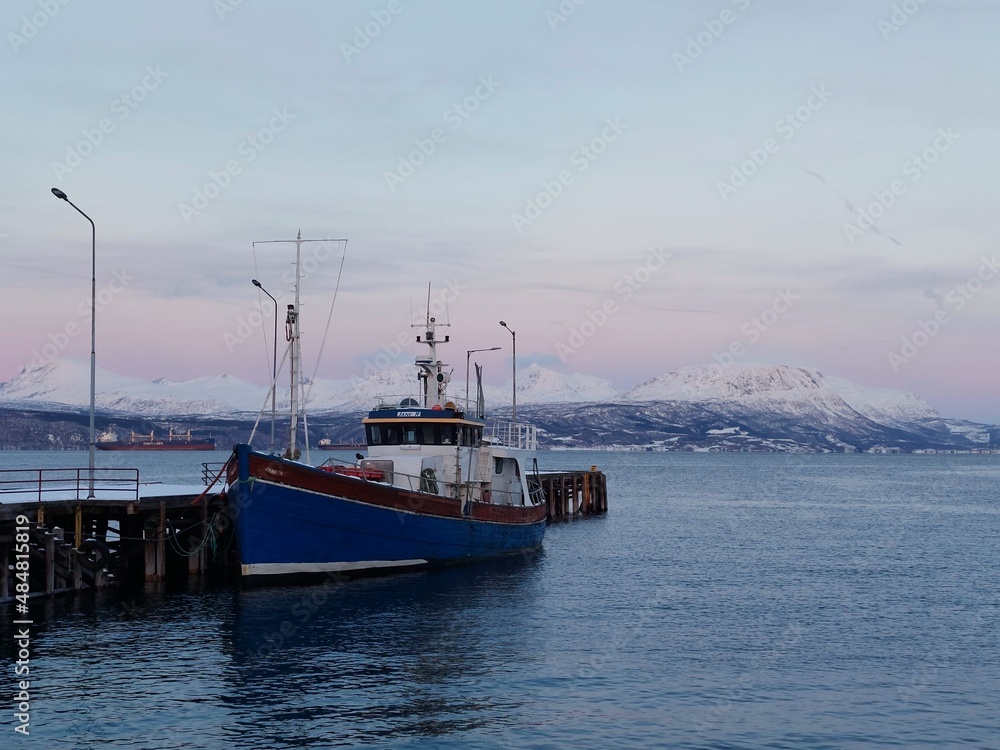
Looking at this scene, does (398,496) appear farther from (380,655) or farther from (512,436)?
(512,436)

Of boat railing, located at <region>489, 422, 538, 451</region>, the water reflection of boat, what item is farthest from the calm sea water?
boat railing, located at <region>489, 422, 538, 451</region>

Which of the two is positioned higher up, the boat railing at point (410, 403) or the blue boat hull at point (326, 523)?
the boat railing at point (410, 403)

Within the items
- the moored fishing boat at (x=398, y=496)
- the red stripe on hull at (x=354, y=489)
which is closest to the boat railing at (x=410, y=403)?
the moored fishing boat at (x=398, y=496)

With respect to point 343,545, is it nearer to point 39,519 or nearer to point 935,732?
point 39,519

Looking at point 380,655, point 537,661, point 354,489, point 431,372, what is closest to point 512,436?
point 431,372

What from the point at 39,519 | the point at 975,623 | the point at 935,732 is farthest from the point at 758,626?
the point at 39,519

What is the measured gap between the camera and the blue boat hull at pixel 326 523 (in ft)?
113

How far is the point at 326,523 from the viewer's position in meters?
36.1

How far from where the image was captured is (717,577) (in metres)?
43.7

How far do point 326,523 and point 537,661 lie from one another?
12062mm

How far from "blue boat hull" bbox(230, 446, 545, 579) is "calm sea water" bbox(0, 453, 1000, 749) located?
113cm

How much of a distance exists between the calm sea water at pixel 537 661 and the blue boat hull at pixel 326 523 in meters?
1.13

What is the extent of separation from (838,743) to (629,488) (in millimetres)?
113083

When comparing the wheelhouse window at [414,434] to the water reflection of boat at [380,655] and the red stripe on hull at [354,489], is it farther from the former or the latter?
the water reflection of boat at [380,655]
